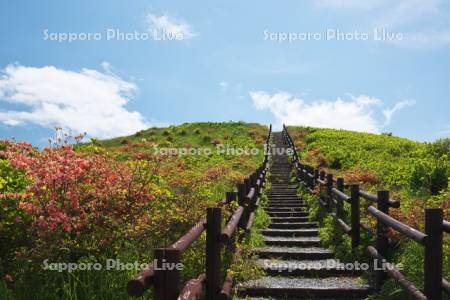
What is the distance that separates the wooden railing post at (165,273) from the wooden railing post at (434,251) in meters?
2.94

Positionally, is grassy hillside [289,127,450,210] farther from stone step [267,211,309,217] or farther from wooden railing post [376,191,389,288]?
wooden railing post [376,191,389,288]

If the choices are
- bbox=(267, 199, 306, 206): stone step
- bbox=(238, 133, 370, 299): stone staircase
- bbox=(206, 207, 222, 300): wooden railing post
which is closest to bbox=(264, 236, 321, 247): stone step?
bbox=(238, 133, 370, 299): stone staircase

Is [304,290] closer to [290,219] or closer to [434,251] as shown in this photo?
[434,251]

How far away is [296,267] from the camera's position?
811 cm

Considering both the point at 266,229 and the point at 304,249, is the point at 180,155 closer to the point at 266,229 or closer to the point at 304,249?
the point at 266,229

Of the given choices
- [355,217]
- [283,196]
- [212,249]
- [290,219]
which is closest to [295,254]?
[355,217]

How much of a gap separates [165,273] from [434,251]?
3070 mm

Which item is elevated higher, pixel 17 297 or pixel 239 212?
pixel 239 212

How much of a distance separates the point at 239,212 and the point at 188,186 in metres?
3.89

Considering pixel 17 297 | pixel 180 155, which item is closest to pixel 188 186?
pixel 17 297

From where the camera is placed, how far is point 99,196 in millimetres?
6781

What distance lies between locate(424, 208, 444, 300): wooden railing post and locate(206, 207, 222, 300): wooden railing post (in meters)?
2.35

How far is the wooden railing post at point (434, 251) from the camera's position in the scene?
4.79 m

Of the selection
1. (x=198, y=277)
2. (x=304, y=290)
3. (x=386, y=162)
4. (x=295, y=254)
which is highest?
(x=386, y=162)
